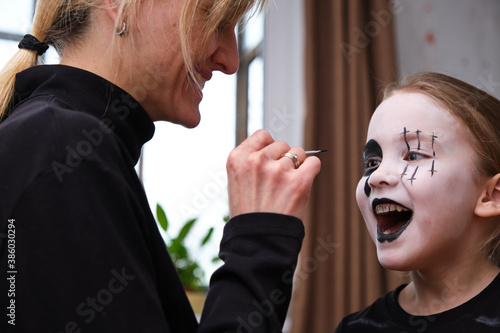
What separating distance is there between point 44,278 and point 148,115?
358 mm

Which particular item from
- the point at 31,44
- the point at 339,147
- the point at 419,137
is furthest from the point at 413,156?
the point at 339,147

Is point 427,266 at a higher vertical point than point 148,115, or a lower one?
lower

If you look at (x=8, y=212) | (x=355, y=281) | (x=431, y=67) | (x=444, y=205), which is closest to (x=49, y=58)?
(x=8, y=212)

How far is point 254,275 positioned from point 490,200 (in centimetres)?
59

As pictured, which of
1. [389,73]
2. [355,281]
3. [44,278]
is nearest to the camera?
[44,278]

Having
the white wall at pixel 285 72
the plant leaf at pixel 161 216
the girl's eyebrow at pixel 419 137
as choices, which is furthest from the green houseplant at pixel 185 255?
the girl's eyebrow at pixel 419 137

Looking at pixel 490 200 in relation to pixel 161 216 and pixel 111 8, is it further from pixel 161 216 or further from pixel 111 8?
pixel 161 216

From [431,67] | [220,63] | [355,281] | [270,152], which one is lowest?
[355,281]

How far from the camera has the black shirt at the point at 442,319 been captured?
2.96 feet

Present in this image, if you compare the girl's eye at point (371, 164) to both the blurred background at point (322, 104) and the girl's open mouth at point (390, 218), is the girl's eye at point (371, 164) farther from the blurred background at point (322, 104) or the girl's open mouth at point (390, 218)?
the blurred background at point (322, 104)

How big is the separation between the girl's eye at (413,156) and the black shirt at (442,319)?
24 centimetres

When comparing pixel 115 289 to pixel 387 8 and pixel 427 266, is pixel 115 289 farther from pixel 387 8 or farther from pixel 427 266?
pixel 387 8

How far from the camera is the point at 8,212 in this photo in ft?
1.93

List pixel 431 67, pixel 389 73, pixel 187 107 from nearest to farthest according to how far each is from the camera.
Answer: pixel 187 107 < pixel 389 73 < pixel 431 67
